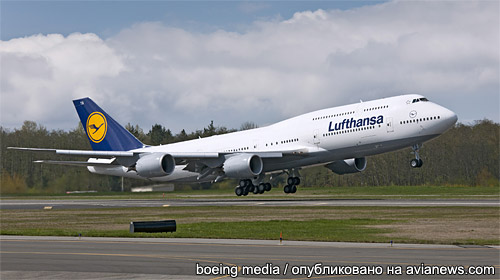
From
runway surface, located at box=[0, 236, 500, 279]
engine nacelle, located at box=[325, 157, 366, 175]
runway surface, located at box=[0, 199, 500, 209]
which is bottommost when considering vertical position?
runway surface, located at box=[0, 236, 500, 279]

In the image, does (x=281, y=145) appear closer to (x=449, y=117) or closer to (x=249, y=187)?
(x=249, y=187)

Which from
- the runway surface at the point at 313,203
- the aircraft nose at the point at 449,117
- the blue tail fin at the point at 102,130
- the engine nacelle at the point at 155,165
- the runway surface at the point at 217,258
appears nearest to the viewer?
the runway surface at the point at 217,258

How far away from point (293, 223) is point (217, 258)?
1413cm

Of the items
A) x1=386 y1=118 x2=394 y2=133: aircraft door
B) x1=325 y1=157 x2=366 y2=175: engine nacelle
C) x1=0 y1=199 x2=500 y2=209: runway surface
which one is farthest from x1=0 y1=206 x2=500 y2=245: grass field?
x1=325 y1=157 x2=366 y2=175: engine nacelle

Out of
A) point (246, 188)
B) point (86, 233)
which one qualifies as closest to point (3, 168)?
point (246, 188)

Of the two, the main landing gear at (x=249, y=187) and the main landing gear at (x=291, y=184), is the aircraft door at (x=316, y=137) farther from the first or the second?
the main landing gear at (x=249, y=187)

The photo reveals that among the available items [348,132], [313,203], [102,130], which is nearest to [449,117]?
[348,132]

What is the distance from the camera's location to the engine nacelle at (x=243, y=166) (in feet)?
175

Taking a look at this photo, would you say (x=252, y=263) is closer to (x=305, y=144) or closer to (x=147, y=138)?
(x=305, y=144)

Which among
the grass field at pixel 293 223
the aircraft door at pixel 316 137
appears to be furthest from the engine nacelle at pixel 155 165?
the aircraft door at pixel 316 137

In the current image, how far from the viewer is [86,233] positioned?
27.7 m

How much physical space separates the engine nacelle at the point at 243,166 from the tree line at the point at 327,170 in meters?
6.94

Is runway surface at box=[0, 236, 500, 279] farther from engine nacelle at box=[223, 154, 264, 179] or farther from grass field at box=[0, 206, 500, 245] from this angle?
engine nacelle at box=[223, 154, 264, 179]

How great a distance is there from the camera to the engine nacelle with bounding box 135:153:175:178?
176 feet
